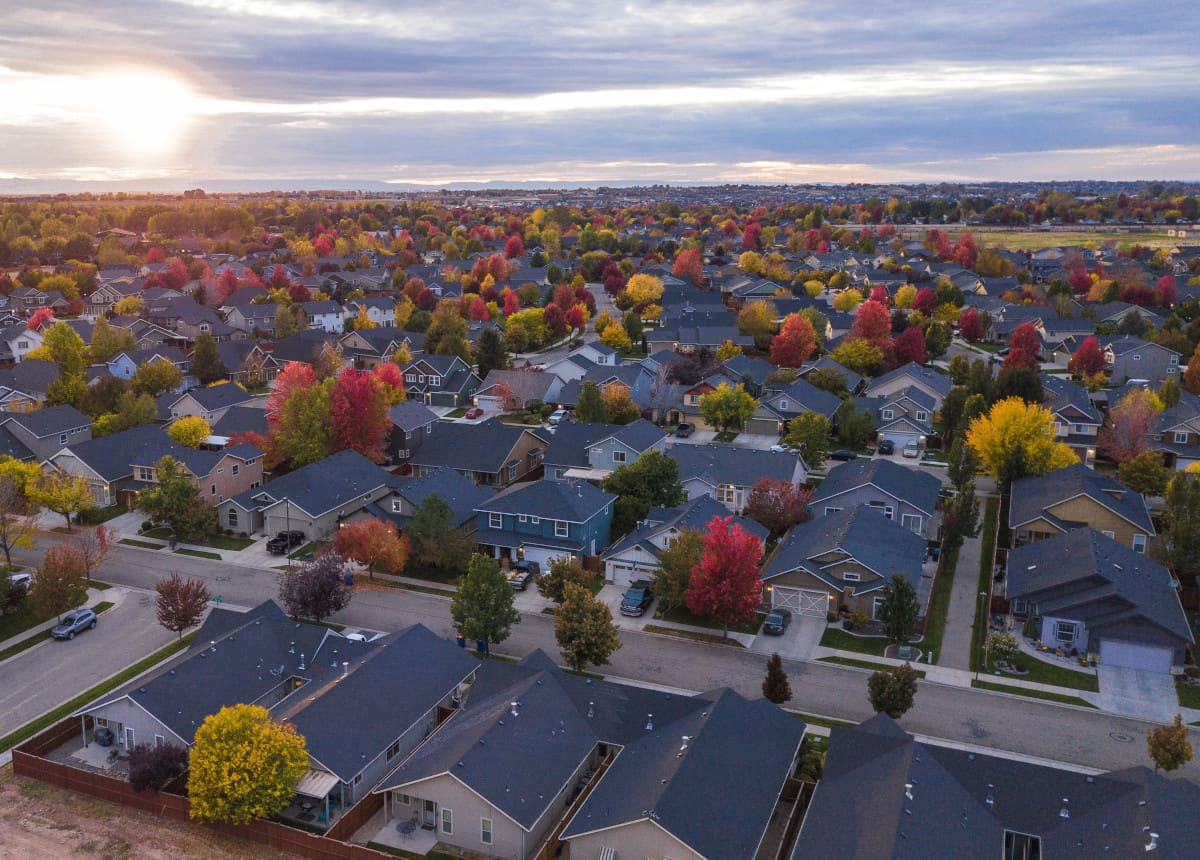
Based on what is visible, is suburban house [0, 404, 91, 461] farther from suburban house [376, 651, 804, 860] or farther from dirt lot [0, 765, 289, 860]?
suburban house [376, 651, 804, 860]

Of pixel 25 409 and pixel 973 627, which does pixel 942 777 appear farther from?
pixel 25 409

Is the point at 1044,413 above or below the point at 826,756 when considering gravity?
above

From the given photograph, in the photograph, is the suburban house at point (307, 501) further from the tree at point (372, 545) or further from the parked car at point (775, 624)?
the parked car at point (775, 624)

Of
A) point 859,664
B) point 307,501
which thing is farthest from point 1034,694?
point 307,501

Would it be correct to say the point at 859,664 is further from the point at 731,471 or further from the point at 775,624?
the point at 731,471

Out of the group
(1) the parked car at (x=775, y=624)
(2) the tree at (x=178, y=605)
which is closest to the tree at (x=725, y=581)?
(1) the parked car at (x=775, y=624)

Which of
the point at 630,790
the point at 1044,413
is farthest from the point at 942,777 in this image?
the point at 1044,413

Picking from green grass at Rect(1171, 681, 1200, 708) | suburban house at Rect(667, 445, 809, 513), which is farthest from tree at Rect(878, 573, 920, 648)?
suburban house at Rect(667, 445, 809, 513)
